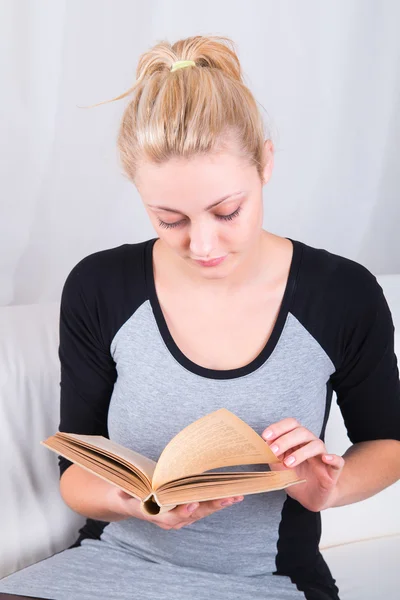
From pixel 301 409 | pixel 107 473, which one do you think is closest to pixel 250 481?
pixel 107 473

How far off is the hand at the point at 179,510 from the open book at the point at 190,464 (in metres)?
0.04

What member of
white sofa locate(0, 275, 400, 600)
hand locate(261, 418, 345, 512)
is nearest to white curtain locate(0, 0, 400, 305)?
white sofa locate(0, 275, 400, 600)

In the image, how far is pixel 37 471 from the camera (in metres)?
1.61

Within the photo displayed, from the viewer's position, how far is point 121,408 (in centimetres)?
140

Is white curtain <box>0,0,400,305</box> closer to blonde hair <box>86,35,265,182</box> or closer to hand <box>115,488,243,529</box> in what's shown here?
blonde hair <box>86,35,265,182</box>

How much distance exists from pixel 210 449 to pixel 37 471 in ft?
2.22

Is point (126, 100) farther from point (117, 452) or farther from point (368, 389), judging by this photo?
point (117, 452)

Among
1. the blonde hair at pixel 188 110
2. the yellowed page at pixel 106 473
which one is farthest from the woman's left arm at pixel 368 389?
the yellowed page at pixel 106 473

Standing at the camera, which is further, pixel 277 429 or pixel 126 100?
pixel 126 100

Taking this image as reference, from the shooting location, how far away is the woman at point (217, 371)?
1249 mm

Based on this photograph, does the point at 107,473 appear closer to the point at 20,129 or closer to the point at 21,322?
the point at 21,322

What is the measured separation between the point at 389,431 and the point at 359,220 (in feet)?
4.11

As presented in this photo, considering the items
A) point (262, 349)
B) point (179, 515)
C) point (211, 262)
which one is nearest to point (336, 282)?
point (262, 349)

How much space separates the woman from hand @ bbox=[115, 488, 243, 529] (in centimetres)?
5
